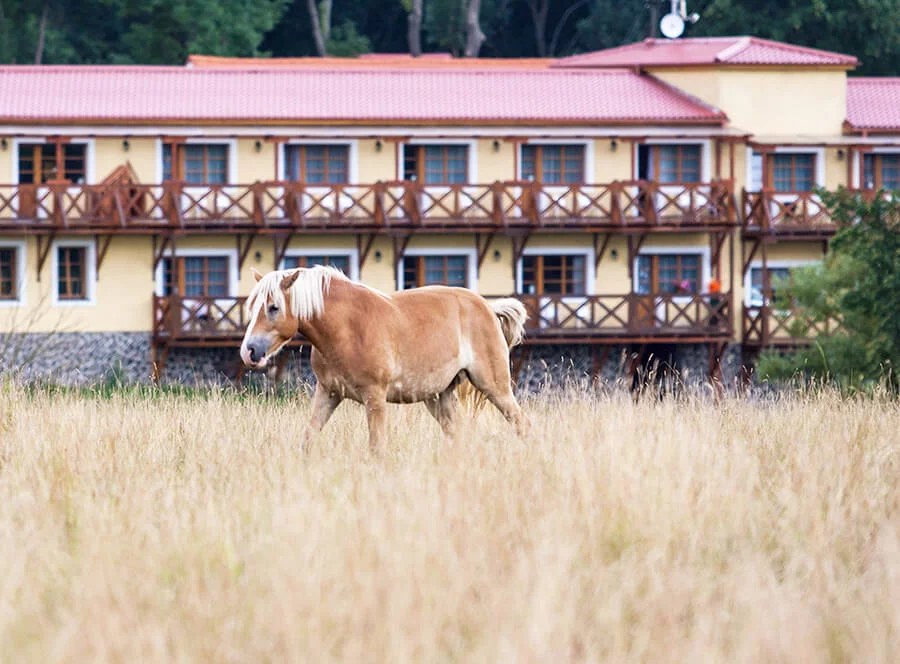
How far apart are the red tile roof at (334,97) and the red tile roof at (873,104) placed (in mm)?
3696

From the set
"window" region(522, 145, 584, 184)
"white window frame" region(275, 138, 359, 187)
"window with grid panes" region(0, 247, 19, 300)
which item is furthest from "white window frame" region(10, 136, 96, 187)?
"window" region(522, 145, 584, 184)

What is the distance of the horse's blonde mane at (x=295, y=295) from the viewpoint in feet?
37.6

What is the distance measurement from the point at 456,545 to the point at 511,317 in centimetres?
561

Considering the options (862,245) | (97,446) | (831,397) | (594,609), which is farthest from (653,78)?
(594,609)

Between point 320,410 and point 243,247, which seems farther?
point 243,247

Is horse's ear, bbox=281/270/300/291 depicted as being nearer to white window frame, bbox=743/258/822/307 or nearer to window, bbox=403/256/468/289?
window, bbox=403/256/468/289

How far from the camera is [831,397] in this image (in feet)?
46.6

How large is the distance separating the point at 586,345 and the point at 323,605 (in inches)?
1147

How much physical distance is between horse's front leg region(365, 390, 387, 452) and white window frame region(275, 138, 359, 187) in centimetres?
2427

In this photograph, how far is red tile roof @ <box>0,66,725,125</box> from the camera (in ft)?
115

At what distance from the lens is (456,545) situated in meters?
8.01

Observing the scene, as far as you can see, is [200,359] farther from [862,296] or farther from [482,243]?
[862,296]

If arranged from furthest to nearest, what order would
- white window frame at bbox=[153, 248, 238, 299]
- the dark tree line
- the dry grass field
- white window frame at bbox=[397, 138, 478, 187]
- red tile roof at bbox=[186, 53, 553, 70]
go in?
the dark tree line, red tile roof at bbox=[186, 53, 553, 70], white window frame at bbox=[397, 138, 478, 187], white window frame at bbox=[153, 248, 238, 299], the dry grass field

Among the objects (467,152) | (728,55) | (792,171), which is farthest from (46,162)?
(792,171)
